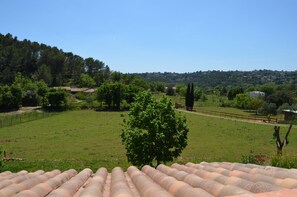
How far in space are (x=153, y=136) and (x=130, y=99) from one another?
202 ft

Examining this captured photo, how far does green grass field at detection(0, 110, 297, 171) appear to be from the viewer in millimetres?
25484

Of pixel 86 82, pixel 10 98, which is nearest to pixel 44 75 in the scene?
pixel 86 82

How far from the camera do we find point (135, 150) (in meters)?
19.2

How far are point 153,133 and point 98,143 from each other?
60.7ft

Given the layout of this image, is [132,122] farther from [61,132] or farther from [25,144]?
[61,132]

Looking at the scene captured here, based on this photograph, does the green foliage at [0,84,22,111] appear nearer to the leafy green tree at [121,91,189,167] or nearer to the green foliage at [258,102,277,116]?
the green foliage at [258,102,277,116]

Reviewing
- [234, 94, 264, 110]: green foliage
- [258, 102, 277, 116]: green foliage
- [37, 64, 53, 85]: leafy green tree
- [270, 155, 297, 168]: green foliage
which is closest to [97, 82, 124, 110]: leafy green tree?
[234, 94, 264, 110]: green foliage

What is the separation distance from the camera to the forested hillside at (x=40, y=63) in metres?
116

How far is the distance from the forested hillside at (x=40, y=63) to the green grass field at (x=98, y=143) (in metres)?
65.2

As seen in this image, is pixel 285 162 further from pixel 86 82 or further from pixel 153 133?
pixel 86 82

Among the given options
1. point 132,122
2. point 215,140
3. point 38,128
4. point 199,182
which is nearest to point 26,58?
point 38,128

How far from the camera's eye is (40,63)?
127688 millimetres

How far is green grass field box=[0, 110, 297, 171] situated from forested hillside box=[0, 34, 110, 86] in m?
65.2

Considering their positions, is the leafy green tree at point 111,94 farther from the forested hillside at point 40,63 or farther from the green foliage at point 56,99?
the forested hillside at point 40,63
